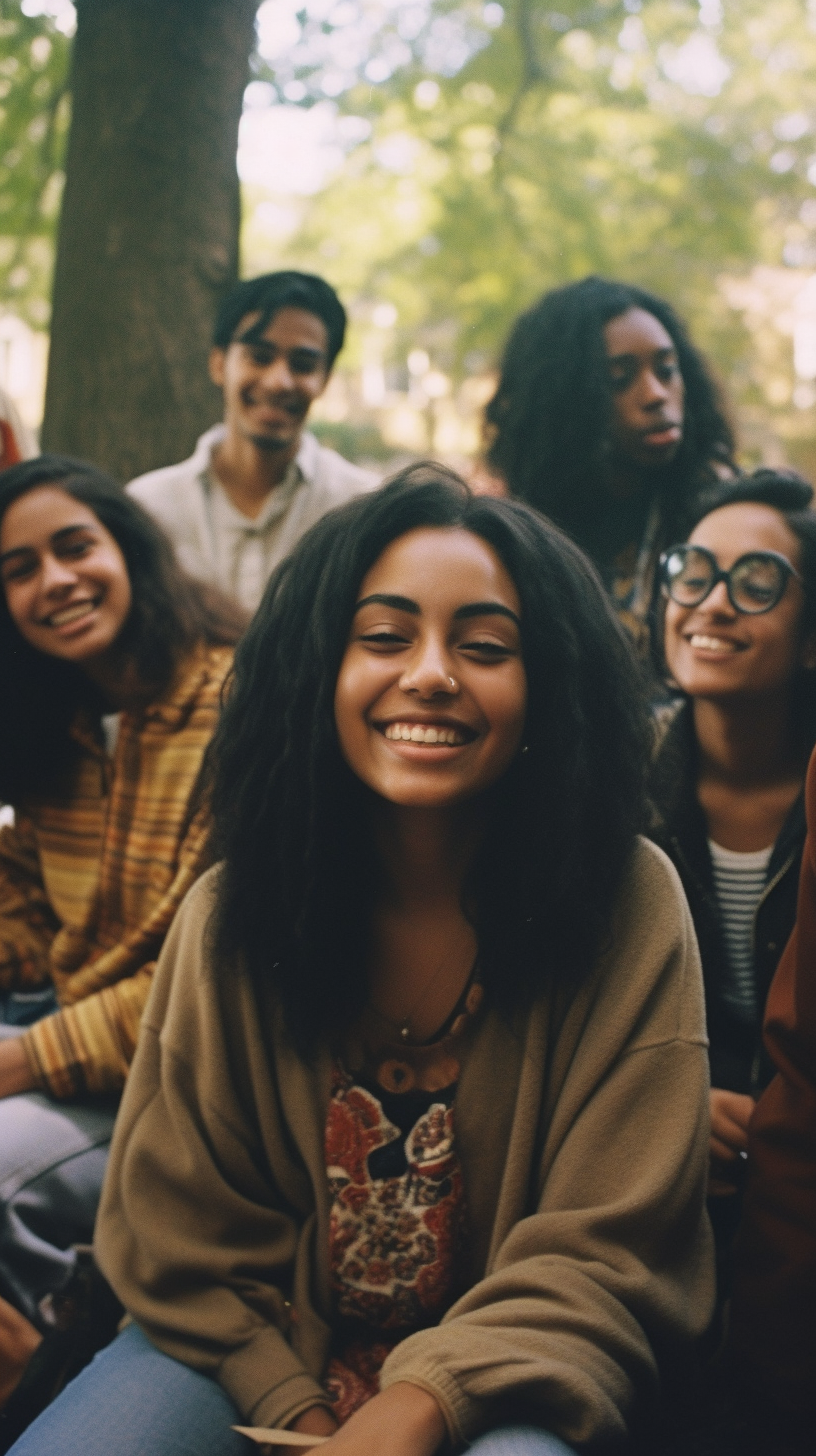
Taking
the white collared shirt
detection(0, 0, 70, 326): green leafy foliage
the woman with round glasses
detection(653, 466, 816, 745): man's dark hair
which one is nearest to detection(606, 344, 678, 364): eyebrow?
the white collared shirt

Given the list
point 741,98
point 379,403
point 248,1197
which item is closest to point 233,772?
point 248,1197

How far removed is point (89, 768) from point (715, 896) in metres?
1.46

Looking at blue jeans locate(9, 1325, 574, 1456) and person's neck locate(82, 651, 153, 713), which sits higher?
person's neck locate(82, 651, 153, 713)

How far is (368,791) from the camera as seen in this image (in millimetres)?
2021

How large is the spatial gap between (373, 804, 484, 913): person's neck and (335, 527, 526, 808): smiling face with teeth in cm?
15

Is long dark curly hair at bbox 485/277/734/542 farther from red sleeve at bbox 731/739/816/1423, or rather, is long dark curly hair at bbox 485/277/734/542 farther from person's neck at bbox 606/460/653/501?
red sleeve at bbox 731/739/816/1423

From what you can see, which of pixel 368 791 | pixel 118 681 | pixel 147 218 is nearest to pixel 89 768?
pixel 118 681

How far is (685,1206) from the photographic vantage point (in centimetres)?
174

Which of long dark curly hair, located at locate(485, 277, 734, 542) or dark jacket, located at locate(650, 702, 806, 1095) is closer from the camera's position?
dark jacket, located at locate(650, 702, 806, 1095)

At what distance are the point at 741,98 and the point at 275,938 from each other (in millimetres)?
10341

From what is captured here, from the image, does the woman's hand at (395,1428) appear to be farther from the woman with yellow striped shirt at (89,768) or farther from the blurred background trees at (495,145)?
the blurred background trees at (495,145)

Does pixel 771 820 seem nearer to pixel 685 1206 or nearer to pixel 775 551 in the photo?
pixel 775 551

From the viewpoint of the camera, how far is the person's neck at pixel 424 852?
2012 mm

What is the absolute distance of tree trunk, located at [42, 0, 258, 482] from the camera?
458 centimetres
